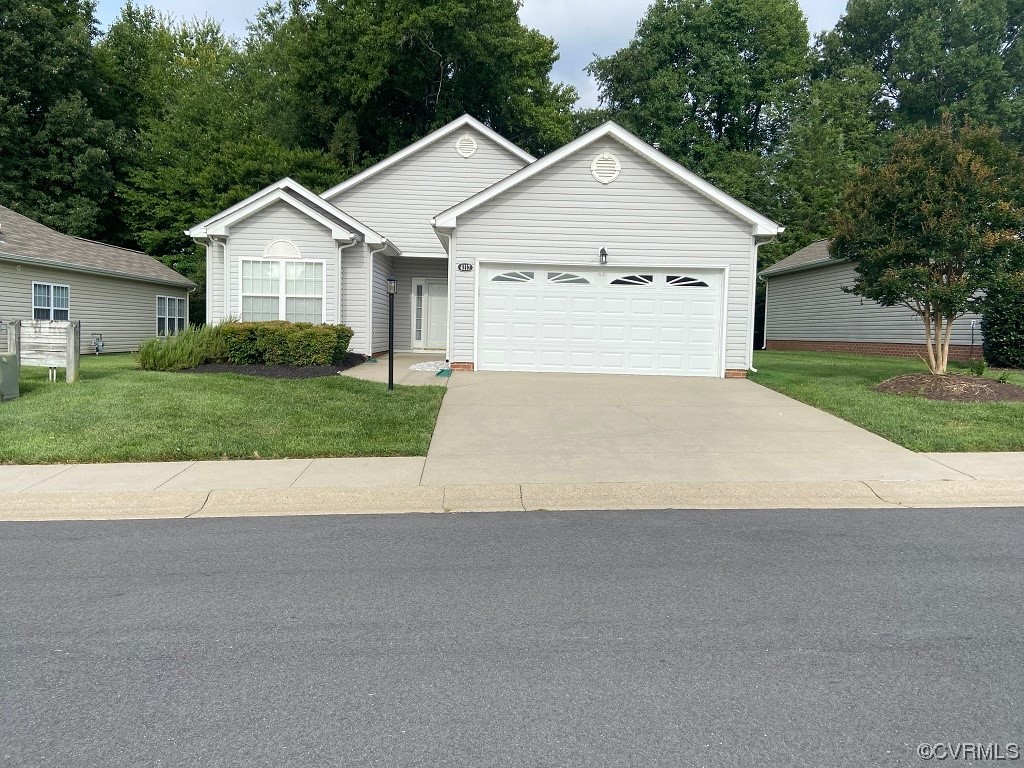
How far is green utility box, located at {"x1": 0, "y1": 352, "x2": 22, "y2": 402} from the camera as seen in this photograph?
10781 millimetres

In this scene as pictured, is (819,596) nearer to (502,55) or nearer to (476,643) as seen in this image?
(476,643)

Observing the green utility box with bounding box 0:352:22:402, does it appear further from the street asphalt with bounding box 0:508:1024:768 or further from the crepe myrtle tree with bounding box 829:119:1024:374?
the crepe myrtle tree with bounding box 829:119:1024:374

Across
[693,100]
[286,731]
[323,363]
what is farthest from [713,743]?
[693,100]

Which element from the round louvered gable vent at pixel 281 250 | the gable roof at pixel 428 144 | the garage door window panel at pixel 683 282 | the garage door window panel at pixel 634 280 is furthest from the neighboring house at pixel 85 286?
the garage door window panel at pixel 683 282

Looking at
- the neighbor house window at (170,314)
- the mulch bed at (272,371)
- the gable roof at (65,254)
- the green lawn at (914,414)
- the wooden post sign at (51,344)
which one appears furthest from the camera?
the neighbor house window at (170,314)

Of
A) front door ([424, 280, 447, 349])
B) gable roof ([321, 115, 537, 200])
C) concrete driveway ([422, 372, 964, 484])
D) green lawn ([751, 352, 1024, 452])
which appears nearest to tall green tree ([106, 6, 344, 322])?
gable roof ([321, 115, 537, 200])

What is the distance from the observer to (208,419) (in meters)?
9.67

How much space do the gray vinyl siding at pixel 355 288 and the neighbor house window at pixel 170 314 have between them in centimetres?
1117

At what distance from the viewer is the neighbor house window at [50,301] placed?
790 inches

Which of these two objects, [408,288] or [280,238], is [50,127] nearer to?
[408,288]

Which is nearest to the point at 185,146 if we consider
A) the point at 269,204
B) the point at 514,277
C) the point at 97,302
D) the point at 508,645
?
the point at 97,302

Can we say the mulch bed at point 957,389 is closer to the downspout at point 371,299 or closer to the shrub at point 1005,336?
the shrub at point 1005,336

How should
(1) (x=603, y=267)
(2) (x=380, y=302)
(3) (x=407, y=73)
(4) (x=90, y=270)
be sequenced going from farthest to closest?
(3) (x=407, y=73)
(4) (x=90, y=270)
(2) (x=380, y=302)
(1) (x=603, y=267)

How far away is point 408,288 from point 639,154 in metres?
9.14
